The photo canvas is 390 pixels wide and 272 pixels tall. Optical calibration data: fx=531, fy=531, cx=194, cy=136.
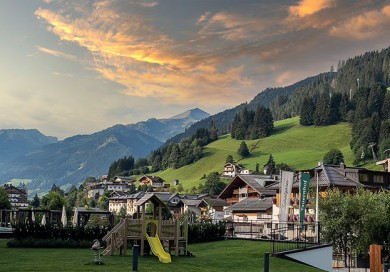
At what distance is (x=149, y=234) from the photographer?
34781 millimetres

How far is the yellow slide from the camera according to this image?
3012cm

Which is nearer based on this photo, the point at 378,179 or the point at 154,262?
the point at 154,262

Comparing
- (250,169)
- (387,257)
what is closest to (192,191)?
(250,169)

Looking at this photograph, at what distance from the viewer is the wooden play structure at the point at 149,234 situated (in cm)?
3278

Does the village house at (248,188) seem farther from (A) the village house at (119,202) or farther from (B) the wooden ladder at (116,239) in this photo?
(A) the village house at (119,202)

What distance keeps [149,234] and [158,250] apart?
3.00 metres

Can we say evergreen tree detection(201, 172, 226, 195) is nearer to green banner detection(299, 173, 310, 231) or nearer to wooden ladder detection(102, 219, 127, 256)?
green banner detection(299, 173, 310, 231)

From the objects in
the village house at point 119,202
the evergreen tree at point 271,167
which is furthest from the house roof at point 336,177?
the village house at point 119,202

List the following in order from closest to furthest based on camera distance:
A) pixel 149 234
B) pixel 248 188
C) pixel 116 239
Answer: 1. pixel 116 239
2. pixel 149 234
3. pixel 248 188

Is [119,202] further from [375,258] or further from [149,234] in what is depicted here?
[375,258]

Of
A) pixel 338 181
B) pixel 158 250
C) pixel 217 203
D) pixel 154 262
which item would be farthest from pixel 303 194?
pixel 217 203

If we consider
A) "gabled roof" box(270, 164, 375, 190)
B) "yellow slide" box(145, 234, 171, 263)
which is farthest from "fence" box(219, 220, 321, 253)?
"gabled roof" box(270, 164, 375, 190)

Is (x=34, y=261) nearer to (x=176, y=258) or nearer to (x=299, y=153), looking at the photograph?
(x=176, y=258)

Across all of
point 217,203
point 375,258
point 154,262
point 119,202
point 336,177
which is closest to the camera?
point 375,258
